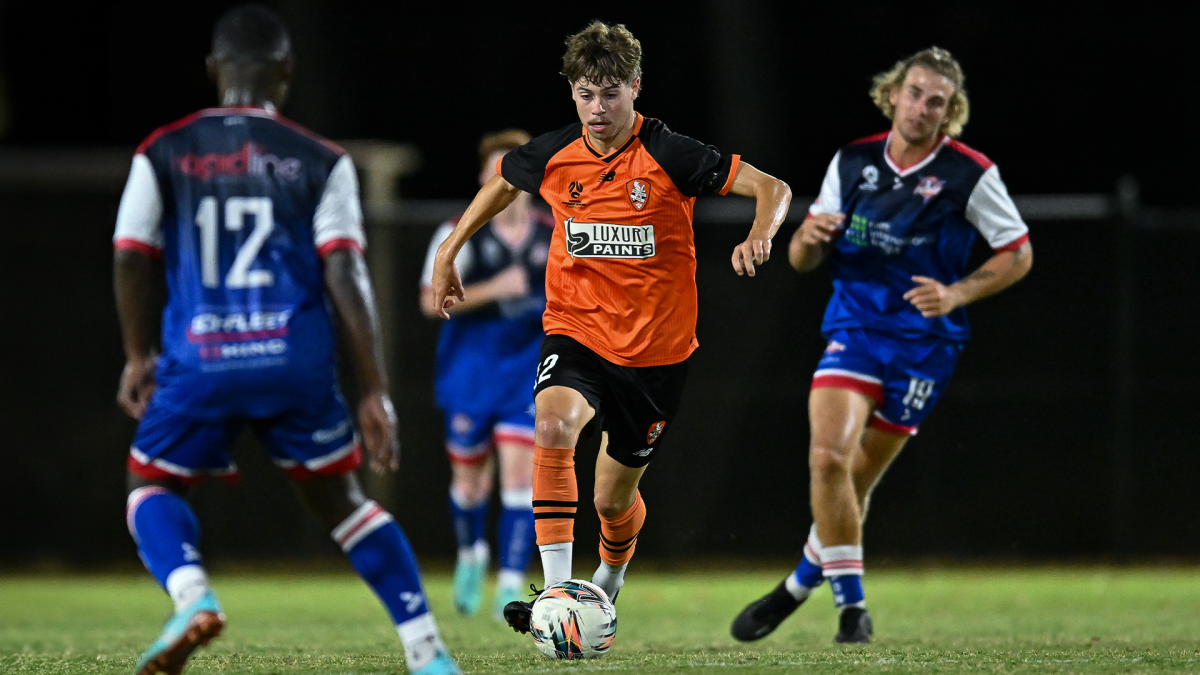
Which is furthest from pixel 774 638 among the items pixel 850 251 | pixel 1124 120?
pixel 1124 120

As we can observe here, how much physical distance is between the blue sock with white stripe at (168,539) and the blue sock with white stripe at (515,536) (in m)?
3.96

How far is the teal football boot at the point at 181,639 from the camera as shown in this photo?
12.8ft

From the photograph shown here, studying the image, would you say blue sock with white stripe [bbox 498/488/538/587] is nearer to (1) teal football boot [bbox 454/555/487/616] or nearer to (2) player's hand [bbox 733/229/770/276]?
(1) teal football boot [bbox 454/555/487/616]

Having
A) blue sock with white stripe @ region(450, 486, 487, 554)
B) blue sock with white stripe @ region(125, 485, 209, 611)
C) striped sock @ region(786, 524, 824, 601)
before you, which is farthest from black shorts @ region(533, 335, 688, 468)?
blue sock with white stripe @ region(450, 486, 487, 554)

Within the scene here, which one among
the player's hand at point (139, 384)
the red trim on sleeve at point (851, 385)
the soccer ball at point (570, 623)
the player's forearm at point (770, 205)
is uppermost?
the player's forearm at point (770, 205)

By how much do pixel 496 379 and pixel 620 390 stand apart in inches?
129

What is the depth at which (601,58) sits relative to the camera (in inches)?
193

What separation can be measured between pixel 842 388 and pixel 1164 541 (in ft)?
18.0

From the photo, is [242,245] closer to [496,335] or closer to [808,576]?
[808,576]

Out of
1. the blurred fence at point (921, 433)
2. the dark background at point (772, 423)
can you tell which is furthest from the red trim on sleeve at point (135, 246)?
the blurred fence at point (921, 433)

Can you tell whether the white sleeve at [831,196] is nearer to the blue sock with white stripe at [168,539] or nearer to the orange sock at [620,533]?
the orange sock at [620,533]

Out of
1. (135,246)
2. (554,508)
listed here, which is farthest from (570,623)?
(135,246)

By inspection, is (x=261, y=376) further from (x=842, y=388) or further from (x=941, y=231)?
(x=941, y=231)

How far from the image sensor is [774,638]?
6.30 m
